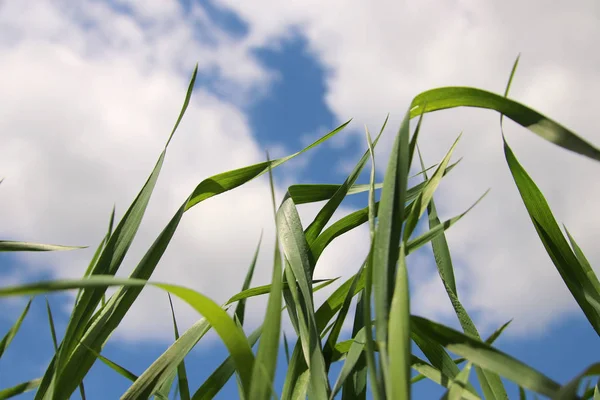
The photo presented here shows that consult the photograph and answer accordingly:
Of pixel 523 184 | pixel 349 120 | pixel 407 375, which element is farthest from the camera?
pixel 349 120

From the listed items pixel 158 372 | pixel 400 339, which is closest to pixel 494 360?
pixel 400 339

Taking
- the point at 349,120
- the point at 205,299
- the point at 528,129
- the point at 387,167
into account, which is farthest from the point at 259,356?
the point at 349,120

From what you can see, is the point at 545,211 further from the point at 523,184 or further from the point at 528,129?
the point at 528,129

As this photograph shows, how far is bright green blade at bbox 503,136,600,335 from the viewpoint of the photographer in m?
0.59

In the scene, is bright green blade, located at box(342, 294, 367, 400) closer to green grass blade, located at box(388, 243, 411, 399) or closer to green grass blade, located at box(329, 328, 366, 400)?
green grass blade, located at box(329, 328, 366, 400)

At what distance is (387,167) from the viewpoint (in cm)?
44

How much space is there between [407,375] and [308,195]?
360 millimetres

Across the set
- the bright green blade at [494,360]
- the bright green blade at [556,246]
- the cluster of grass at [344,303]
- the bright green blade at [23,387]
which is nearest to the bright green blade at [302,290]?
the cluster of grass at [344,303]

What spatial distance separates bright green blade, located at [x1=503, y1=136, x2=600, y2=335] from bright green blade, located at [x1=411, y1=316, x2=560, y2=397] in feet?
0.78

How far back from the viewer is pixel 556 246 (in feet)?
2.00

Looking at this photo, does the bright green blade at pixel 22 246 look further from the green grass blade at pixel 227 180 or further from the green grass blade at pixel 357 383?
the green grass blade at pixel 357 383

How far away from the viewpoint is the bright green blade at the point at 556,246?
0.59 metres

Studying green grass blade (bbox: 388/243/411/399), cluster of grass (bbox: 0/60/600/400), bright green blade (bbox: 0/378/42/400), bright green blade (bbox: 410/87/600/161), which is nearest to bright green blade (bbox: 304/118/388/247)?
cluster of grass (bbox: 0/60/600/400)

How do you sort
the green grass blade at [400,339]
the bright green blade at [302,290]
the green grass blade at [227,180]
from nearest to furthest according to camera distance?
1. the green grass blade at [400,339]
2. the bright green blade at [302,290]
3. the green grass blade at [227,180]
